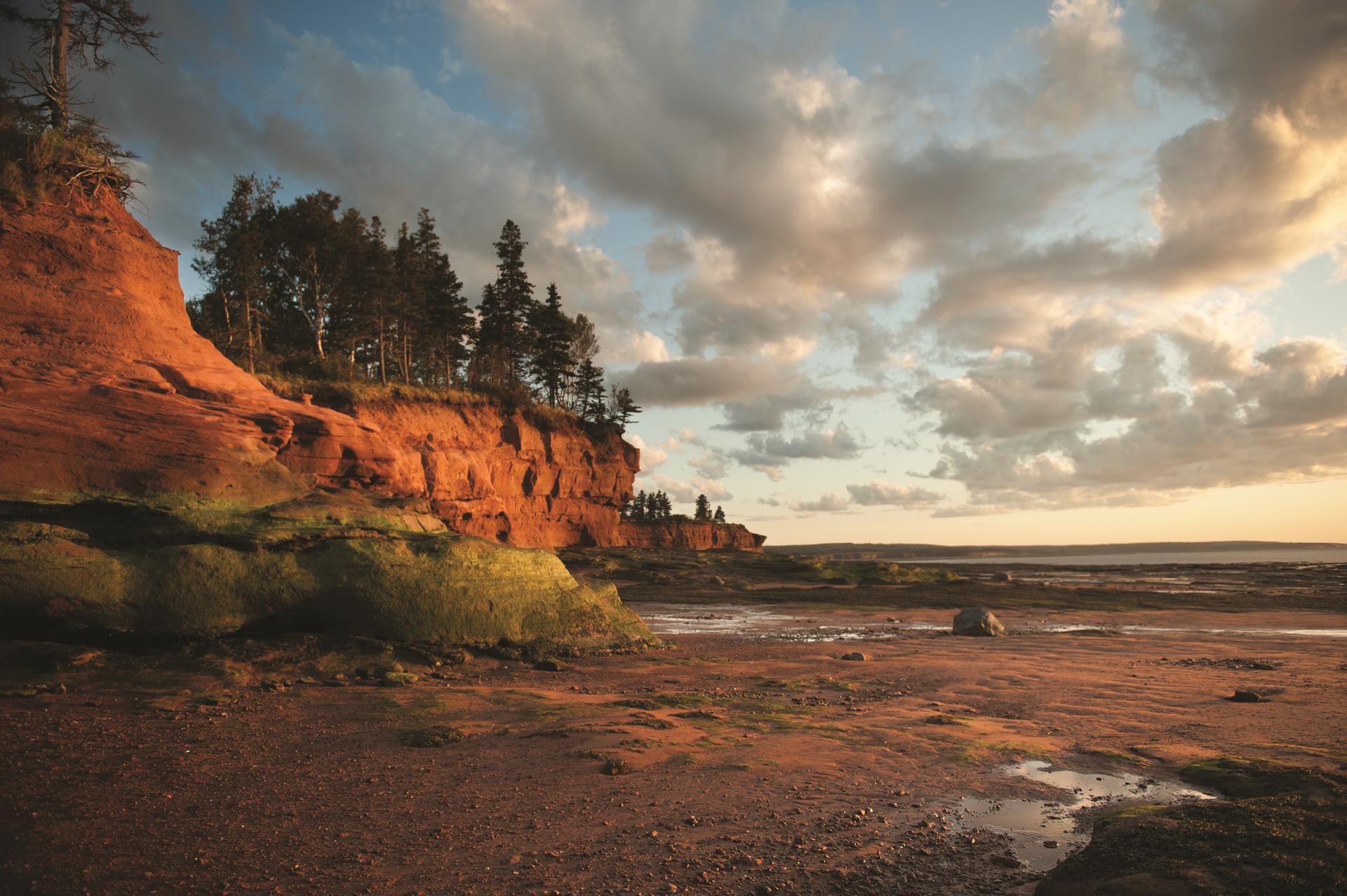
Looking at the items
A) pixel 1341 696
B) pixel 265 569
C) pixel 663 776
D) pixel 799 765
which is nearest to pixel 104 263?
pixel 265 569

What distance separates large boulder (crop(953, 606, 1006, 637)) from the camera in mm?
18984

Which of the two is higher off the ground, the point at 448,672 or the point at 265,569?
the point at 265,569

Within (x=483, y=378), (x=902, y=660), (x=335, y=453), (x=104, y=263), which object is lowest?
(x=902, y=660)

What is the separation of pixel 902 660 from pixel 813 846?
980 centimetres

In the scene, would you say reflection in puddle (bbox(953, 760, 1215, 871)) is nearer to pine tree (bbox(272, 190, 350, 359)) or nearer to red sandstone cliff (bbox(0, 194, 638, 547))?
red sandstone cliff (bbox(0, 194, 638, 547))

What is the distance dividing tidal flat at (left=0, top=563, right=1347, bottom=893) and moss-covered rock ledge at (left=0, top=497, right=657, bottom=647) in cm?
40

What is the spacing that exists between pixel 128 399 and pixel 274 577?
465 centimetres

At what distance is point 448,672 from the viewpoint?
10500 millimetres

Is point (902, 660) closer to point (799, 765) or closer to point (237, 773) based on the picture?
point (799, 765)

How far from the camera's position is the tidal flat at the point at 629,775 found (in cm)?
409

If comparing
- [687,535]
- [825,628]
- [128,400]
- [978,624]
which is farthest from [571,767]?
[687,535]

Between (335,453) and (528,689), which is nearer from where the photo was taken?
(528,689)

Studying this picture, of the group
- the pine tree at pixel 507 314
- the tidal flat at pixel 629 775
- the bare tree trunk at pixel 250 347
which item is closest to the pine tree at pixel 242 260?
the bare tree trunk at pixel 250 347

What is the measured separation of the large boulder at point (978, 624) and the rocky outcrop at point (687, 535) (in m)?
42.1
